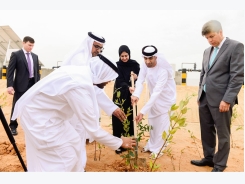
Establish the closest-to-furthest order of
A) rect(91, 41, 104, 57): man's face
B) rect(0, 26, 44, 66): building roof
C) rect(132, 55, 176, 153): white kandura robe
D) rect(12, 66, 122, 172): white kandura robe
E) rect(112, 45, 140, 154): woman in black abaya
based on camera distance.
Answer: rect(12, 66, 122, 172): white kandura robe, rect(91, 41, 104, 57): man's face, rect(132, 55, 176, 153): white kandura robe, rect(112, 45, 140, 154): woman in black abaya, rect(0, 26, 44, 66): building roof

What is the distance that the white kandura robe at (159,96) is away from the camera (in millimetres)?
4078

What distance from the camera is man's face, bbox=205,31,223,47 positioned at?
311cm

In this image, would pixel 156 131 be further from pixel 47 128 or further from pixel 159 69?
pixel 47 128

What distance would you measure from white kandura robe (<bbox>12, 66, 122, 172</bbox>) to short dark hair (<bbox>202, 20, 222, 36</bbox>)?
1.57m

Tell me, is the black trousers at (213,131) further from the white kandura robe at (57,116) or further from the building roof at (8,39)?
the building roof at (8,39)

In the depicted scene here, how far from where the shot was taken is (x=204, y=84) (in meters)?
3.43

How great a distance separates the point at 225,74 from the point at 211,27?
0.59 m

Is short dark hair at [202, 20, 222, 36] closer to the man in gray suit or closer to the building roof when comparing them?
the man in gray suit

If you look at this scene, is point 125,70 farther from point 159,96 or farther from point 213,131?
point 213,131

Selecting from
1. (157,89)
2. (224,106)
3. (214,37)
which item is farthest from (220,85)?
(157,89)

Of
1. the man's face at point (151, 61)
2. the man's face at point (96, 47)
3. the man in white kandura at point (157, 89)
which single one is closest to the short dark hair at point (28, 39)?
the man's face at point (96, 47)

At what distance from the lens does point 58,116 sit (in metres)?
2.32

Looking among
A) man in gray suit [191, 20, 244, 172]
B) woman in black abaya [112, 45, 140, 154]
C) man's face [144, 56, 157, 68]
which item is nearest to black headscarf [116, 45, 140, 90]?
woman in black abaya [112, 45, 140, 154]

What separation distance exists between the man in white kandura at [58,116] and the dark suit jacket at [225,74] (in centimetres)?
139
